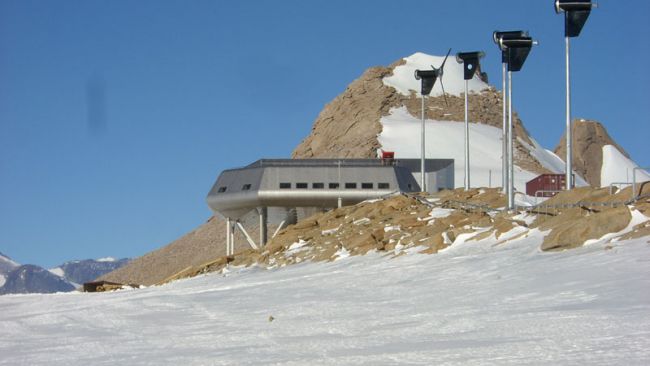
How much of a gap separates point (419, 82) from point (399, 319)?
148360mm

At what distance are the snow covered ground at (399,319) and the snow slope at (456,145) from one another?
84.9 meters

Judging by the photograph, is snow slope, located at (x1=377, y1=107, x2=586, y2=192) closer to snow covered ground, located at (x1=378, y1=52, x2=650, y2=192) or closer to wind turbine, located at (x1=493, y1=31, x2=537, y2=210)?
snow covered ground, located at (x1=378, y1=52, x2=650, y2=192)

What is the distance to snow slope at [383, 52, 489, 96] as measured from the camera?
539 feet

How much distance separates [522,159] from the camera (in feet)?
458

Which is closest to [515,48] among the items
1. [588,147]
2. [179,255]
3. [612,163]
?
[179,255]

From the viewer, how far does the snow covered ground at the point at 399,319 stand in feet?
45.6

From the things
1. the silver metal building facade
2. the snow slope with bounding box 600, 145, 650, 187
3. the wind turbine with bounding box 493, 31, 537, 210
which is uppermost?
the snow slope with bounding box 600, 145, 650, 187

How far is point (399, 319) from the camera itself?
17984 millimetres

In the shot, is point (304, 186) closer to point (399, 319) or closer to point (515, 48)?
point (515, 48)

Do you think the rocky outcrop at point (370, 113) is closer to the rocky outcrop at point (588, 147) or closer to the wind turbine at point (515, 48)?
the rocky outcrop at point (588, 147)

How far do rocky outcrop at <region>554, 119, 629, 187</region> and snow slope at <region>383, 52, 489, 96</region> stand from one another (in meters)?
24.9

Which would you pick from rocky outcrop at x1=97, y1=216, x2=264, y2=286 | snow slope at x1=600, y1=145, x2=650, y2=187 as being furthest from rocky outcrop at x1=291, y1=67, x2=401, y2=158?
snow slope at x1=600, y1=145, x2=650, y2=187

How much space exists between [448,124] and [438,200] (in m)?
102

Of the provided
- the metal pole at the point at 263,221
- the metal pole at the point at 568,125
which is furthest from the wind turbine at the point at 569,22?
the metal pole at the point at 263,221
